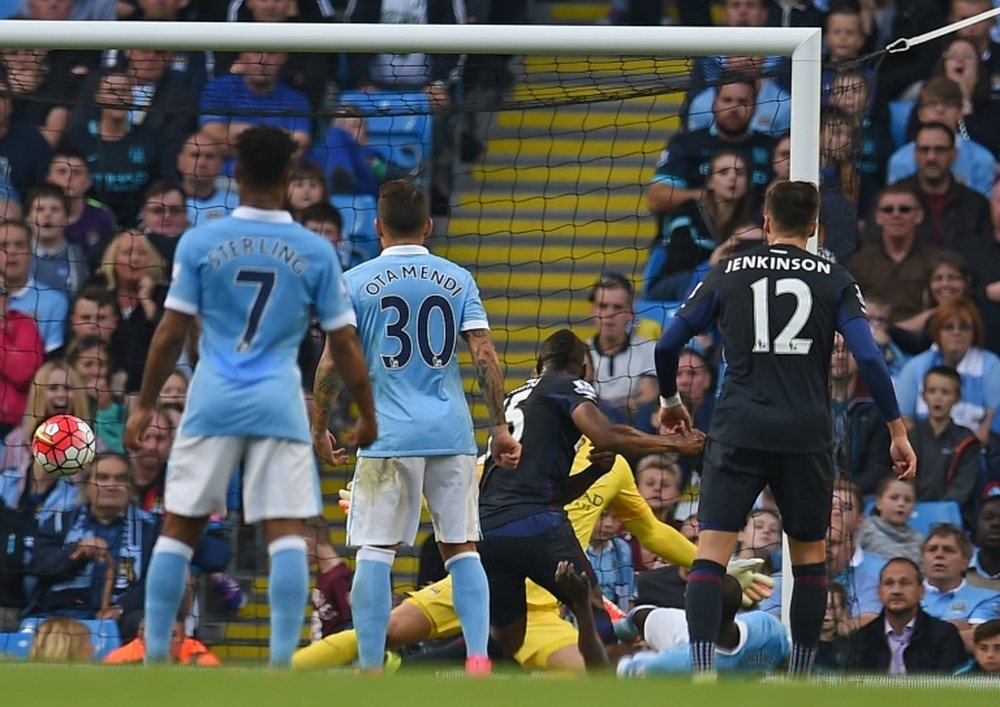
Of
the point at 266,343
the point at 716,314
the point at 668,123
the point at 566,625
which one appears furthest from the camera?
the point at 668,123

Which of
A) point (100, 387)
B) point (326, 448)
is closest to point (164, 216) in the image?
point (100, 387)

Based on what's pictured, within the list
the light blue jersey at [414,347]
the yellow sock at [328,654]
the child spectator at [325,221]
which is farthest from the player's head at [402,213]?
the child spectator at [325,221]

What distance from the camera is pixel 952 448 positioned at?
36.0 feet

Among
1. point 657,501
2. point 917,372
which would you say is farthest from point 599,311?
point 917,372

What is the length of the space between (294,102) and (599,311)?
2.20m

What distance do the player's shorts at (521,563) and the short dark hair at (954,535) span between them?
105 inches

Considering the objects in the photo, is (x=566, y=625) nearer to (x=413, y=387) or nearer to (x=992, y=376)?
(x=413, y=387)

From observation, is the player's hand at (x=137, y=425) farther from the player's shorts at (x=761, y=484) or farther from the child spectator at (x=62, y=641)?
the child spectator at (x=62, y=641)

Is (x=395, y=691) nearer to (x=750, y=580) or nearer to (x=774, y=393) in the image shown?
(x=774, y=393)

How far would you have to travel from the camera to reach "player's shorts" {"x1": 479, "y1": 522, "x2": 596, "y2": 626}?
8.55 metres

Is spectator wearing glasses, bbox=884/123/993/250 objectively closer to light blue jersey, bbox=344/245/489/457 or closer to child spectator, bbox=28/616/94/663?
light blue jersey, bbox=344/245/489/457

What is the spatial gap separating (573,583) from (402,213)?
182 cm

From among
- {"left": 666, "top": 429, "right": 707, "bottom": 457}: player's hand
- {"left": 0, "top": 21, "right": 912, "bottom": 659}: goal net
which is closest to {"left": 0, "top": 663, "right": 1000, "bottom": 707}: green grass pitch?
{"left": 666, "top": 429, "right": 707, "bottom": 457}: player's hand

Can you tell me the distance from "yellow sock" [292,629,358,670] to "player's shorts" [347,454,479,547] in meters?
1.27
